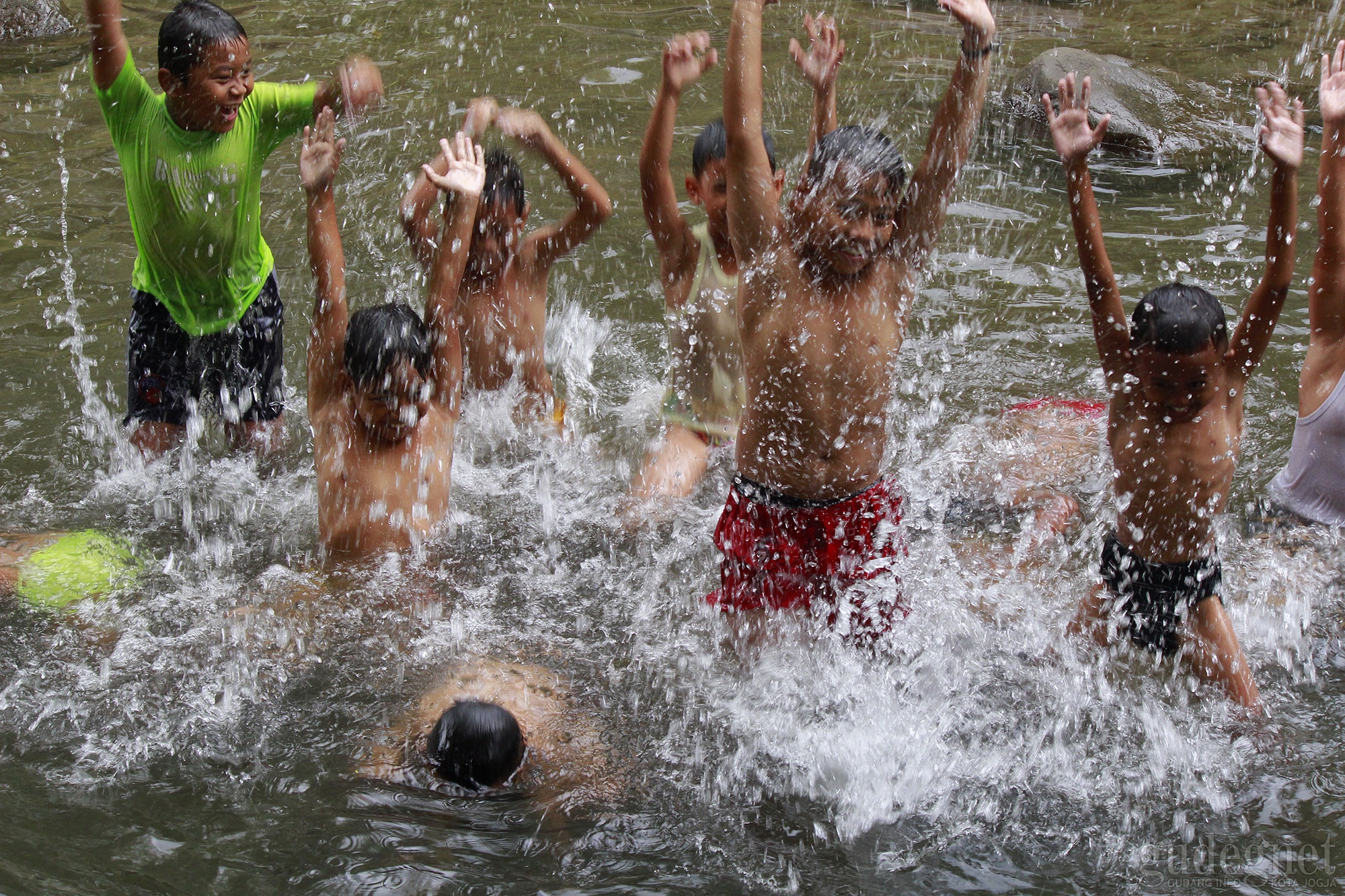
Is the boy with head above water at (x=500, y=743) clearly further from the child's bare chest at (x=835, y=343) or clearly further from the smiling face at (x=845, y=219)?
the smiling face at (x=845, y=219)

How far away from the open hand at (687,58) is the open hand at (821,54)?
0.29 meters

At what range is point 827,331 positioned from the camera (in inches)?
126

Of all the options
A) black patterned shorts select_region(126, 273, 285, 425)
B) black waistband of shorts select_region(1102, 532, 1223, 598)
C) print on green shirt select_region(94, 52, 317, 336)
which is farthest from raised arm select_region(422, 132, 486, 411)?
black waistband of shorts select_region(1102, 532, 1223, 598)

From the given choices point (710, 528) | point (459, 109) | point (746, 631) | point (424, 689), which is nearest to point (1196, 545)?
point (746, 631)

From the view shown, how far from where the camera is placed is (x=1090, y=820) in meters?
2.99

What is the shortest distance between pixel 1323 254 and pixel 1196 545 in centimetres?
100

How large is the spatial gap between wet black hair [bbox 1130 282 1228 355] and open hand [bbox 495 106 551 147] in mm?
2159

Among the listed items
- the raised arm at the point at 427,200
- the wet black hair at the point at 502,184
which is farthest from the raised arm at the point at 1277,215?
the wet black hair at the point at 502,184

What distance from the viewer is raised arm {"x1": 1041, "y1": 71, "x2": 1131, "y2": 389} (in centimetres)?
322

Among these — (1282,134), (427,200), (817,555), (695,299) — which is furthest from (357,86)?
(1282,134)

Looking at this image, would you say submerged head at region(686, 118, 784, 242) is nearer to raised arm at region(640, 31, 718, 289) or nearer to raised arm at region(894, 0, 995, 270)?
raised arm at region(640, 31, 718, 289)

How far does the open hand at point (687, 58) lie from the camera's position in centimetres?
387

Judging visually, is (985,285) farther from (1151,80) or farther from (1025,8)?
(1025,8)

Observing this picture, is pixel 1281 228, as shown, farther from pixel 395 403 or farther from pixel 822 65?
Result: pixel 395 403
